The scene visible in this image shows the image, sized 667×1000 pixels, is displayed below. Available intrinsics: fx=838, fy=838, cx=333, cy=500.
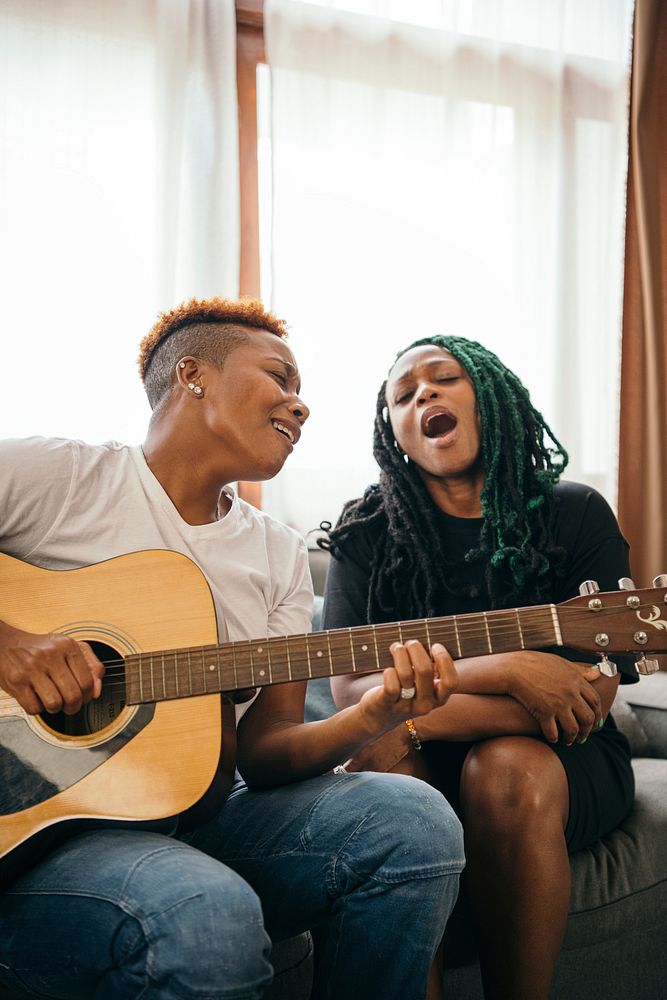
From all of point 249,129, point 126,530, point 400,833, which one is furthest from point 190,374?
point 249,129

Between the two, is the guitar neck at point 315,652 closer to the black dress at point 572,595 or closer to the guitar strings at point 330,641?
the guitar strings at point 330,641

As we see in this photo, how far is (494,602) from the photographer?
164cm

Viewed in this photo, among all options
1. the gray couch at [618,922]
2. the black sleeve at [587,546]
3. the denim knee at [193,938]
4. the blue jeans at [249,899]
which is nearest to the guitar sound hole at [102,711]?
the blue jeans at [249,899]

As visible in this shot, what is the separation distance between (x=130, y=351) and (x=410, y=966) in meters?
1.83

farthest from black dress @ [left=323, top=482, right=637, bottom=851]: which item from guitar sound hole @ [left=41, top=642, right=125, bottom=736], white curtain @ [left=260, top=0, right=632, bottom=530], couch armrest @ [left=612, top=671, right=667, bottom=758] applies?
white curtain @ [left=260, top=0, right=632, bottom=530]

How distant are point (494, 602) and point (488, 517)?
0.18 metres

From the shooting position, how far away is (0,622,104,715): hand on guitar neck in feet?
3.66

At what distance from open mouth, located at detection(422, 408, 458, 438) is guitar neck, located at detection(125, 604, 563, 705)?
701mm

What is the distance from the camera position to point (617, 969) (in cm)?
151

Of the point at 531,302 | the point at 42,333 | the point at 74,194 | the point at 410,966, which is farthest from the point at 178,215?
the point at 410,966

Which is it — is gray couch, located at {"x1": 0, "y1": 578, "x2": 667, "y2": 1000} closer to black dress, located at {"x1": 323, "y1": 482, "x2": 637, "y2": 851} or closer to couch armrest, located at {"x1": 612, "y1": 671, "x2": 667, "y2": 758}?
black dress, located at {"x1": 323, "y1": 482, "x2": 637, "y2": 851}

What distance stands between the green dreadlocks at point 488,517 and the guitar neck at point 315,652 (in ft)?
1.60

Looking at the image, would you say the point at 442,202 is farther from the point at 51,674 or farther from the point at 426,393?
the point at 51,674

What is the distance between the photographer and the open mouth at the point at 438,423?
5.83 ft
